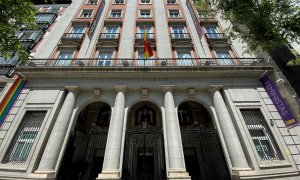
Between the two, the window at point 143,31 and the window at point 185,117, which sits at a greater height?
the window at point 143,31

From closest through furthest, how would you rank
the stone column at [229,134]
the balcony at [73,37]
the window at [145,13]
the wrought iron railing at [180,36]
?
the stone column at [229,134], the balcony at [73,37], the wrought iron railing at [180,36], the window at [145,13]

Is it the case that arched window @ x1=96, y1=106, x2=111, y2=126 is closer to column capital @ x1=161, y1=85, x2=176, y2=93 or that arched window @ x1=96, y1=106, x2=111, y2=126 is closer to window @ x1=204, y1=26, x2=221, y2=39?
column capital @ x1=161, y1=85, x2=176, y2=93

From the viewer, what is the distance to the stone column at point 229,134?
8773 millimetres

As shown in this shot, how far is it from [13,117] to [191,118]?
1300cm

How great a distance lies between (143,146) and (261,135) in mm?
7881

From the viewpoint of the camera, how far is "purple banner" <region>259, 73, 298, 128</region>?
30.8 feet

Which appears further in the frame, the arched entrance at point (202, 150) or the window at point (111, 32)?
the window at point (111, 32)

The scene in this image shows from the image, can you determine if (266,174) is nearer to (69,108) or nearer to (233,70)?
(233,70)

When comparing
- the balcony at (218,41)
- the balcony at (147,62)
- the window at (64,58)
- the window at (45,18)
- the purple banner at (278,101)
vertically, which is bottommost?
the purple banner at (278,101)

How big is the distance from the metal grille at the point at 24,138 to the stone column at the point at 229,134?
11.7 metres

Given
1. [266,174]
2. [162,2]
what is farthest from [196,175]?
[162,2]

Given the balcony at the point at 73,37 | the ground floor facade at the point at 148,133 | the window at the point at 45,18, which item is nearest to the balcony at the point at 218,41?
the ground floor facade at the point at 148,133

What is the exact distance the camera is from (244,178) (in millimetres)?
8188

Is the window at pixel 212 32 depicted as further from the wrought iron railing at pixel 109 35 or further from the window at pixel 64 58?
the window at pixel 64 58
